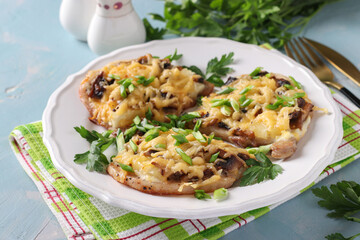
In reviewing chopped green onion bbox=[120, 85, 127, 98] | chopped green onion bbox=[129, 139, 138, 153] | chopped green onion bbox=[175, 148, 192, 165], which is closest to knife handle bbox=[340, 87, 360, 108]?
chopped green onion bbox=[175, 148, 192, 165]

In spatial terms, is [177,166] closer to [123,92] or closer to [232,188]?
[232,188]

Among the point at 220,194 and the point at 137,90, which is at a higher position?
the point at 137,90

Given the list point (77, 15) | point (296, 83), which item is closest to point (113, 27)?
point (77, 15)

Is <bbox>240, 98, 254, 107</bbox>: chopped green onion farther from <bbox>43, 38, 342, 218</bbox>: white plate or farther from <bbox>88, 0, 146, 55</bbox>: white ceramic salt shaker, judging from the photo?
<bbox>88, 0, 146, 55</bbox>: white ceramic salt shaker

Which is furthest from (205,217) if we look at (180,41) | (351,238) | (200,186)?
(180,41)

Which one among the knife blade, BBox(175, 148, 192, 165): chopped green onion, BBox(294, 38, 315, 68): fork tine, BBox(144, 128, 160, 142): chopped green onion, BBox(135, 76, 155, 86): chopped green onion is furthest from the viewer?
BBox(294, 38, 315, 68): fork tine

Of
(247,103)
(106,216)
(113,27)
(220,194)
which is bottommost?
(106,216)

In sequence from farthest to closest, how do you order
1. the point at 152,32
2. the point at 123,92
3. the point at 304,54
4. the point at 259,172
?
the point at 152,32, the point at 304,54, the point at 123,92, the point at 259,172
